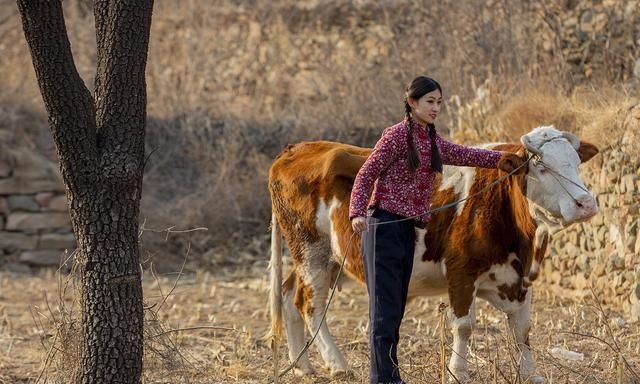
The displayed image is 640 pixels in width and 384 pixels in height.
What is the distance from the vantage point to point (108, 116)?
220 inches

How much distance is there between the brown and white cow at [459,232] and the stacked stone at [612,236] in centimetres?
250

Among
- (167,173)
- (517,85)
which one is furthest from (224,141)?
(517,85)

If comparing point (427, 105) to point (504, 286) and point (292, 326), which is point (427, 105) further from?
point (292, 326)

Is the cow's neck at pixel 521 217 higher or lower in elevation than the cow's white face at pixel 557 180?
lower

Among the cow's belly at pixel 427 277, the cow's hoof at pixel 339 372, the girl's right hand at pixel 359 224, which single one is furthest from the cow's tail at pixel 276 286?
the girl's right hand at pixel 359 224

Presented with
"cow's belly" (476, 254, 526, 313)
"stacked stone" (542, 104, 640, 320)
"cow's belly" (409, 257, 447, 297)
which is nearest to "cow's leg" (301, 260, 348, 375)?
"cow's belly" (409, 257, 447, 297)

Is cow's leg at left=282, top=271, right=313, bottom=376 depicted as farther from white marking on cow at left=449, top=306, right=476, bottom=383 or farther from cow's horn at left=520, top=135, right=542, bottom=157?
cow's horn at left=520, top=135, right=542, bottom=157

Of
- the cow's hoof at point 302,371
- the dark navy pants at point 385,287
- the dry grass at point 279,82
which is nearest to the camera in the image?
A: the dark navy pants at point 385,287

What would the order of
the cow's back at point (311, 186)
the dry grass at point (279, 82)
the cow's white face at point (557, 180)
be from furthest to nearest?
the dry grass at point (279, 82), the cow's back at point (311, 186), the cow's white face at point (557, 180)

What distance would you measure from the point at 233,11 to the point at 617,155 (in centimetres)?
1047

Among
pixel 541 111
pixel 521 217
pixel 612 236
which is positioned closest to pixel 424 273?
pixel 521 217

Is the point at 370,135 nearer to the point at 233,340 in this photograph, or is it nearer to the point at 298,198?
the point at 233,340

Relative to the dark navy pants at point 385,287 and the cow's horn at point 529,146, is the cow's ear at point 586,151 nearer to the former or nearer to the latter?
the cow's horn at point 529,146

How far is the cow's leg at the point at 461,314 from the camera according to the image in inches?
258
